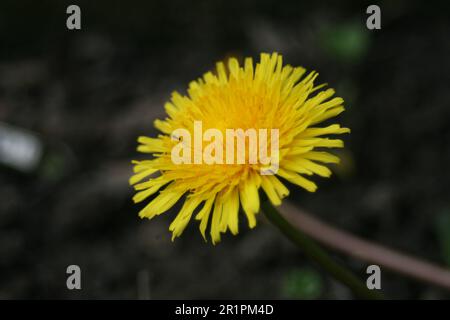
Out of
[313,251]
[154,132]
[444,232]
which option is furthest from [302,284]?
[154,132]

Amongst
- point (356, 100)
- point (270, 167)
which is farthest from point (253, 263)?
point (270, 167)

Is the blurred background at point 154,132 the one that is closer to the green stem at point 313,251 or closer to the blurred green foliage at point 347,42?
the blurred green foliage at point 347,42

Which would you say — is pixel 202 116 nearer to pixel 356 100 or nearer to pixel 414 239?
pixel 414 239

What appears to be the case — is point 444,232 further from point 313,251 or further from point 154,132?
point 154,132

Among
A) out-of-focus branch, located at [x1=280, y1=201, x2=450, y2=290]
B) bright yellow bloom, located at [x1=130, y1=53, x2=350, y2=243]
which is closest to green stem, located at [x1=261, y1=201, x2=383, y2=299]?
bright yellow bloom, located at [x1=130, y1=53, x2=350, y2=243]
